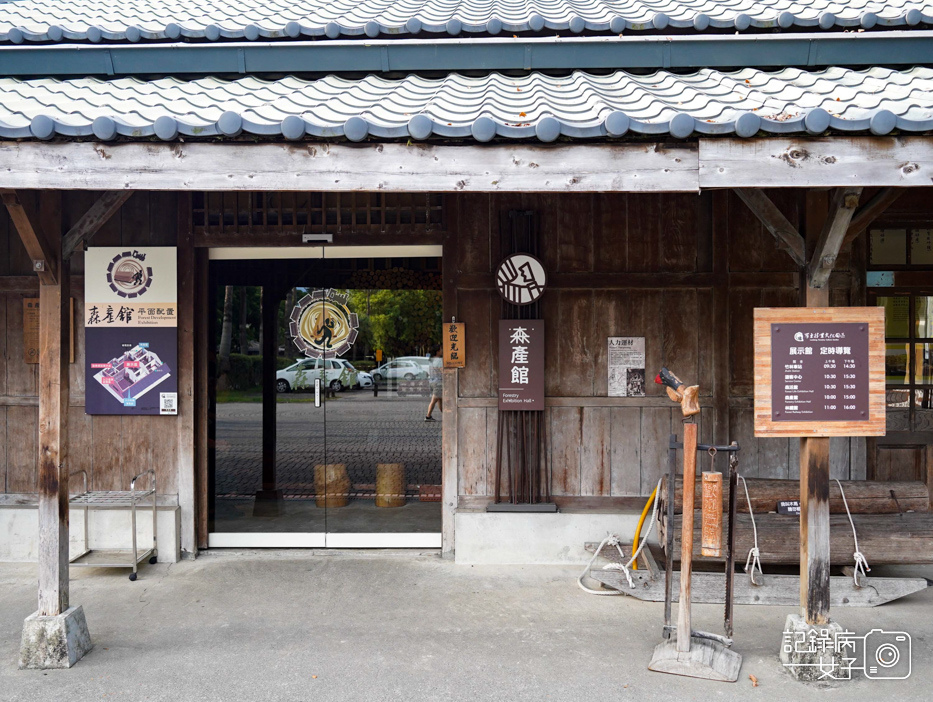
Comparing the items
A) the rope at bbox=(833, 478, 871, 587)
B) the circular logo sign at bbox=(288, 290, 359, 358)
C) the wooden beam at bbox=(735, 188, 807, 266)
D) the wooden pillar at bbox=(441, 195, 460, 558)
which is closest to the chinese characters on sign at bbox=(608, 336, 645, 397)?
the wooden pillar at bbox=(441, 195, 460, 558)

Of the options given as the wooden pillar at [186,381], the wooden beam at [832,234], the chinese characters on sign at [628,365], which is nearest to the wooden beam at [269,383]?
the wooden pillar at [186,381]

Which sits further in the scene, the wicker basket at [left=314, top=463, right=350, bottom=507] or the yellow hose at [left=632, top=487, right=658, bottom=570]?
the wicker basket at [left=314, top=463, right=350, bottom=507]

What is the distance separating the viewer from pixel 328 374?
630 cm

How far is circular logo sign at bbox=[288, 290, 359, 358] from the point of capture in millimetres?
6188

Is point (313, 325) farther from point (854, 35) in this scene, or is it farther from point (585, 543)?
point (854, 35)

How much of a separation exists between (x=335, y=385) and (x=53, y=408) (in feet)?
7.95

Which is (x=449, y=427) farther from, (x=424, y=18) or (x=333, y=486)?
(x=424, y=18)

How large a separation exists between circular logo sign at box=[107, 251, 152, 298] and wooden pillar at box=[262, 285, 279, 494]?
100 cm

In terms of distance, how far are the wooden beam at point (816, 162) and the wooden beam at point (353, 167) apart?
0.15 m

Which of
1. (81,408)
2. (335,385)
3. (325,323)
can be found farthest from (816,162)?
(81,408)

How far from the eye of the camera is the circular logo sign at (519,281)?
5.82m

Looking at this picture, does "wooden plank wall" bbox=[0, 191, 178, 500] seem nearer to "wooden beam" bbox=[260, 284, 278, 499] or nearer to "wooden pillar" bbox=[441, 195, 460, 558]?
"wooden beam" bbox=[260, 284, 278, 499]

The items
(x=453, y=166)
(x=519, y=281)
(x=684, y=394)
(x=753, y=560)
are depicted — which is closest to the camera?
(x=453, y=166)

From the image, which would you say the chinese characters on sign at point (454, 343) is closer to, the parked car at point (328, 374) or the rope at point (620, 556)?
the parked car at point (328, 374)
